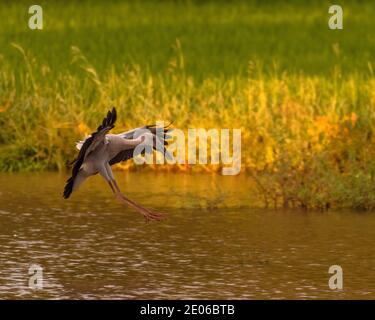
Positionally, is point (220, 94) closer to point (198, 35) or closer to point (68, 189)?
point (68, 189)

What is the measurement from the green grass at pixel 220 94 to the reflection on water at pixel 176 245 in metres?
0.51

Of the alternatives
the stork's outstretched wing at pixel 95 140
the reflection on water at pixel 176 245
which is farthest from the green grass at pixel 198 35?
the stork's outstretched wing at pixel 95 140

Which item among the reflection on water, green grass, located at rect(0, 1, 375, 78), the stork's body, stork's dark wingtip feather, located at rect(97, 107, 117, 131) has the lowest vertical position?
the reflection on water

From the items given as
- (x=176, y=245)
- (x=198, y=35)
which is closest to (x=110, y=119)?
(x=176, y=245)

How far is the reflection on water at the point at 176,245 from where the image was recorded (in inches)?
402

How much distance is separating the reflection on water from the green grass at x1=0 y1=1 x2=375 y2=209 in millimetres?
509

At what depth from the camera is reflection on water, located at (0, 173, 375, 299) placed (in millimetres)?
10211

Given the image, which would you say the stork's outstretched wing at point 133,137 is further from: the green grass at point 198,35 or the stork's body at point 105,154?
the green grass at point 198,35

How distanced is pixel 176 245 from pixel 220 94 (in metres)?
4.78

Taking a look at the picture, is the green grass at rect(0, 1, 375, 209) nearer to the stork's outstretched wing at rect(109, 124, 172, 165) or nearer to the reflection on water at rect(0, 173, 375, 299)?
the reflection on water at rect(0, 173, 375, 299)

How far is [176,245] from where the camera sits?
38.3 ft

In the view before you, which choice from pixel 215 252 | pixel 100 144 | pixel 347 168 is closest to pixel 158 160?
pixel 347 168

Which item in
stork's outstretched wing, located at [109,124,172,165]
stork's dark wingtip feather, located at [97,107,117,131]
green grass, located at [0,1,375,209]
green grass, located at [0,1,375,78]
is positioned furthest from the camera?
green grass, located at [0,1,375,78]

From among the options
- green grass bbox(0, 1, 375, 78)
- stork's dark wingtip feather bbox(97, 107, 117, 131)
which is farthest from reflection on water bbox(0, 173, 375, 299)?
green grass bbox(0, 1, 375, 78)
